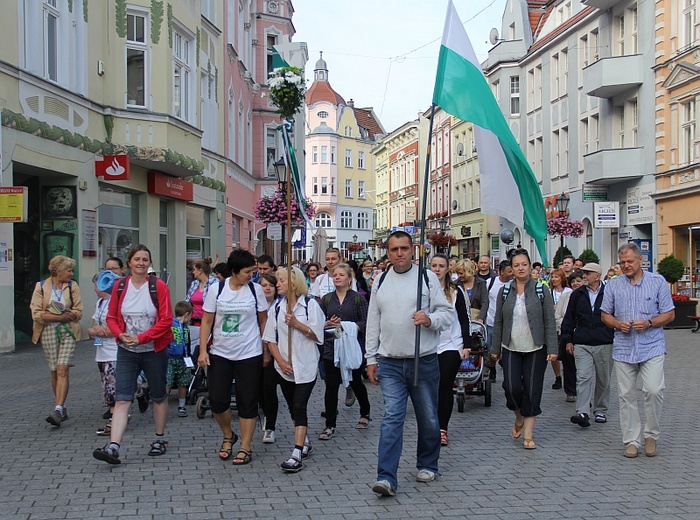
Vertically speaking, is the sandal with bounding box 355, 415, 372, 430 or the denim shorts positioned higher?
the denim shorts

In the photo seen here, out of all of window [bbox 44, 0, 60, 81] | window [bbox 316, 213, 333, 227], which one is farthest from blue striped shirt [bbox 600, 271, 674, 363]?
window [bbox 316, 213, 333, 227]

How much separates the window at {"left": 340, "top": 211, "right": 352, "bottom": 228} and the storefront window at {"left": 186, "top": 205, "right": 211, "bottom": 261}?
74466 mm

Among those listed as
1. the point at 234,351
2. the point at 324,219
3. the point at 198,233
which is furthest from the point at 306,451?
the point at 324,219

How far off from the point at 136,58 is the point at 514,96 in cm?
3026

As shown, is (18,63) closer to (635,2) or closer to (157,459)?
(157,459)

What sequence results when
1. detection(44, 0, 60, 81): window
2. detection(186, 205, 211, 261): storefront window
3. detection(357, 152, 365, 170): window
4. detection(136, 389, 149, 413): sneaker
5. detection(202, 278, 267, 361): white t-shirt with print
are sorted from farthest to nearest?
detection(357, 152, 365, 170): window < detection(186, 205, 211, 261): storefront window < detection(44, 0, 60, 81): window < detection(136, 389, 149, 413): sneaker < detection(202, 278, 267, 361): white t-shirt with print

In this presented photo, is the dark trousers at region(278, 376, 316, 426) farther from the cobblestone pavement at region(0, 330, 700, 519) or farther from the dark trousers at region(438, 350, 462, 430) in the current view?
the dark trousers at region(438, 350, 462, 430)

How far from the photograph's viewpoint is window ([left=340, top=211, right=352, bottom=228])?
103m

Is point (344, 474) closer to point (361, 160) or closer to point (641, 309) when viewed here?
point (641, 309)

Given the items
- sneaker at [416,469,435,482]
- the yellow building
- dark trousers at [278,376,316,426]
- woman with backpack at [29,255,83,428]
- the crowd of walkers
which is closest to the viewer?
the crowd of walkers

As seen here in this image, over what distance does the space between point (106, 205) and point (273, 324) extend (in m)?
13.6

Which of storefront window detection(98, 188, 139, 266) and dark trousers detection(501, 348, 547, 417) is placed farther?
storefront window detection(98, 188, 139, 266)

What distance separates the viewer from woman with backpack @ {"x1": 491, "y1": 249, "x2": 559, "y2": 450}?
8461 millimetres

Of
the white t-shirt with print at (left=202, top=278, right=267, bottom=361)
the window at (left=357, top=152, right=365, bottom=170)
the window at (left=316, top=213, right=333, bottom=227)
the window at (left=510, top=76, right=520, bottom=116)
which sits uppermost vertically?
the window at (left=357, top=152, right=365, bottom=170)
